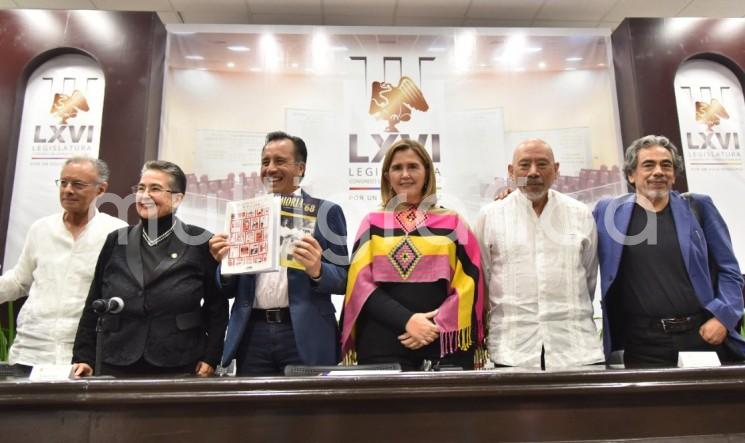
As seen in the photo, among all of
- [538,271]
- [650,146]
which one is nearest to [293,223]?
[538,271]

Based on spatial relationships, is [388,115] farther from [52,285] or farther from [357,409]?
[357,409]

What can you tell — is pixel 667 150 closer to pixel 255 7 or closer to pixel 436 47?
pixel 436 47

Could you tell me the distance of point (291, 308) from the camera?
194cm

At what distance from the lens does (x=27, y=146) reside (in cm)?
382

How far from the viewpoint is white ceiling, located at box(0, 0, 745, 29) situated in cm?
439

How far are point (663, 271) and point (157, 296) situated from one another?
1.85 meters

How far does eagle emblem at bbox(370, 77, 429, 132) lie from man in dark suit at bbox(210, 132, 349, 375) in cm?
200

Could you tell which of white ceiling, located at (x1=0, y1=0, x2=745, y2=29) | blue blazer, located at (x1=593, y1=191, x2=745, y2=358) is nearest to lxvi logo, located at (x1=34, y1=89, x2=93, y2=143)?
white ceiling, located at (x1=0, y1=0, x2=745, y2=29)

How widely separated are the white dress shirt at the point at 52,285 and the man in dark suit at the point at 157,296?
1.12 ft

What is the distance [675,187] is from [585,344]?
242 cm

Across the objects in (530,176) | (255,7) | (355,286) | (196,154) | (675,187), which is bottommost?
(355,286)

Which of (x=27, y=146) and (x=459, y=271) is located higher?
(x=27, y=146)

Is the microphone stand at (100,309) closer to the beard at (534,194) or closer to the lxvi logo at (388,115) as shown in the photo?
the beard at (534,194)

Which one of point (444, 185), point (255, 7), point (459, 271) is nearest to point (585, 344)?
point (459, 271)
